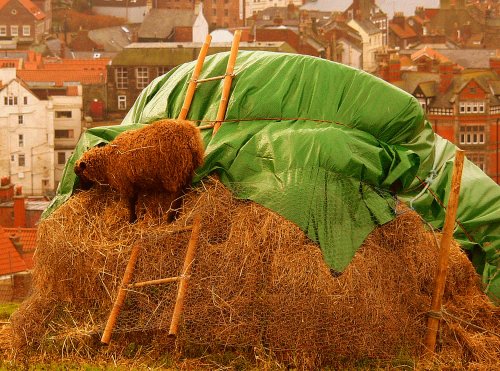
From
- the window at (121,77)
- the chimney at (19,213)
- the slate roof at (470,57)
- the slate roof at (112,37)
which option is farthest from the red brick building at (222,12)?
the chimney at (19,213)

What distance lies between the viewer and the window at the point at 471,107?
66.1 metres

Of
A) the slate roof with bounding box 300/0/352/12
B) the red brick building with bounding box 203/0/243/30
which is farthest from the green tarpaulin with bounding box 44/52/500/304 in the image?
the red brick building with bounding box 203/0/243/30

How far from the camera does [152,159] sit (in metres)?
10.6

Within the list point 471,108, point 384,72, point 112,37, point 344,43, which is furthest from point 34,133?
point 112,37

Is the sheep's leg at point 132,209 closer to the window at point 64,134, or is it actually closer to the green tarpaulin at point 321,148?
the green tarpaulin at point 321,148

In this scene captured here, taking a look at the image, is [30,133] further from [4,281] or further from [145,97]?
[145,97]

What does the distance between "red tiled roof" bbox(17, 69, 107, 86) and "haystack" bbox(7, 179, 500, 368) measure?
63.7 m

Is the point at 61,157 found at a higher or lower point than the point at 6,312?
lower

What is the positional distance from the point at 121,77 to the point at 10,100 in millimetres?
6900

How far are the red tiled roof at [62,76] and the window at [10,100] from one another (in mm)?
3804

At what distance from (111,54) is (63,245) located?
90.4m

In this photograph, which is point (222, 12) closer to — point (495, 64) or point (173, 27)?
point (173, 27)

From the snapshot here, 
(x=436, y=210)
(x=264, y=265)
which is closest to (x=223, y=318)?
(x=264, y=265)

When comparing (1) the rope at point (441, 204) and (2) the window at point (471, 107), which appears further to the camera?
(2) the window at point (471, 107)
